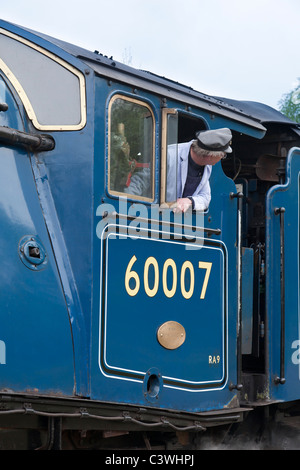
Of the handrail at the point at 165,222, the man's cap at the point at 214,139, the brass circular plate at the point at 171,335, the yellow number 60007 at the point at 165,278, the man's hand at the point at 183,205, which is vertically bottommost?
the brass circular plate at the point at 171,335

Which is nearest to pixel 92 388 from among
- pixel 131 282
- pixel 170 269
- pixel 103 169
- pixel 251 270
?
pixel 131 282

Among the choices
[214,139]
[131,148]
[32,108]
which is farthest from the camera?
[214,139]

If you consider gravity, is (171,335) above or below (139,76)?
below

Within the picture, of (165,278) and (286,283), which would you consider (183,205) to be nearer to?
(165,278)

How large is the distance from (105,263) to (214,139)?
4.19 feet

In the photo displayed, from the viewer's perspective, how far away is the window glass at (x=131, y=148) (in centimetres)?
447

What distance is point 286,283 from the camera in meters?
5.77

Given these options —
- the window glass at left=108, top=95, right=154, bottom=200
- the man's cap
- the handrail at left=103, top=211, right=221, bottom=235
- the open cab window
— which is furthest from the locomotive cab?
the window glass at left=108, top=95, right=154, bottom=200

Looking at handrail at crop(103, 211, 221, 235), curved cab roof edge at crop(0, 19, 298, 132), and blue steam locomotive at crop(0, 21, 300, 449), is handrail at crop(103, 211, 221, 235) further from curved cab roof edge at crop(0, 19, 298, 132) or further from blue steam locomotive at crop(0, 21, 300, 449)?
curved cab roof edge at crop(0, 19, 298, 132)

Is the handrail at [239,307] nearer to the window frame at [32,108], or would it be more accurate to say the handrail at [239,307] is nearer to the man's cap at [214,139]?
the man's cap at [214,139]

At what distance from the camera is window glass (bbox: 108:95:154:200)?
14.7ft

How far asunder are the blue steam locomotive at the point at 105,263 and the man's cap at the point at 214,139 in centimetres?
17

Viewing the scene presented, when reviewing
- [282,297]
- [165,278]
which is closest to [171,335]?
[165,278]

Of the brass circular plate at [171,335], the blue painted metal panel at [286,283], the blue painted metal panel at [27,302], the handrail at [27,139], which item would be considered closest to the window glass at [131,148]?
the handrail at [27,139]
